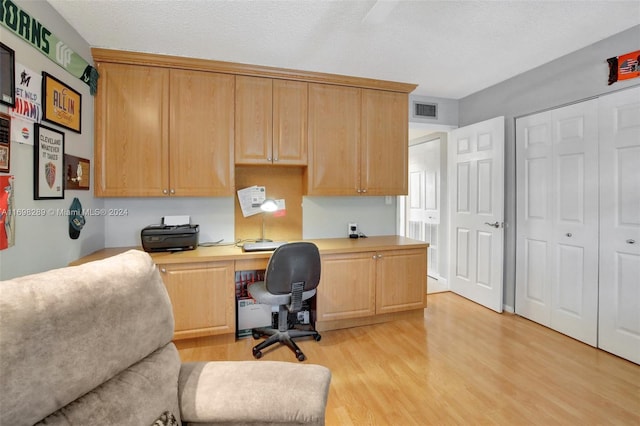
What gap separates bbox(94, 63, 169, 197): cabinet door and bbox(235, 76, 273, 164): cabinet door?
59 cm

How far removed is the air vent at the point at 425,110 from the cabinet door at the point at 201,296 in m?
2.75

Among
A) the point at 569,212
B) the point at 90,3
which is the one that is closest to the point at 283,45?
the point at 90,3

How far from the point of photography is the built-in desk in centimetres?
244

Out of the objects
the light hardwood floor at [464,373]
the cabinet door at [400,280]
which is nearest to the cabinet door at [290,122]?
the cabinet door at [400,280]

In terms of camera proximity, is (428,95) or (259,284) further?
(428,95)

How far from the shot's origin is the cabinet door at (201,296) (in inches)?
95.0

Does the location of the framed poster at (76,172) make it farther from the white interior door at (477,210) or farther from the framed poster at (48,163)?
the white interior door at (477,210)

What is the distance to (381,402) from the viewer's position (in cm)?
187

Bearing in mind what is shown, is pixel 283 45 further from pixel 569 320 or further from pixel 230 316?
pixel 569 320

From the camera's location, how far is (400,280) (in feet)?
9.89

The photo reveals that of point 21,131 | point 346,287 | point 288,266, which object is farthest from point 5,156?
point 346,287

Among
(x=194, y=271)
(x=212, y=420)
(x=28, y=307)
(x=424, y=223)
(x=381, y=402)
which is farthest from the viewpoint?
(x=424, y=223)

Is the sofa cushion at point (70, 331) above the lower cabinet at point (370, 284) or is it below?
above

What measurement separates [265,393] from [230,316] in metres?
1.62
